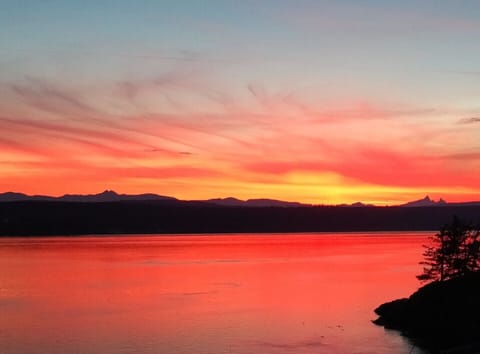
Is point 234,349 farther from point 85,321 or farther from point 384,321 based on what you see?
point 85,321

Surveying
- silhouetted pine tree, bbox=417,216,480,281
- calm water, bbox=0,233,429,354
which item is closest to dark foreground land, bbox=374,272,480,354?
calm water, bbox=0,233,429,354

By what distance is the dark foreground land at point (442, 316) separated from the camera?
5316cm

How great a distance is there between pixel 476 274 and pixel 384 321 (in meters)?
10.5

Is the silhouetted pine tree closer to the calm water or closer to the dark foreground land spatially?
the dark foreground land

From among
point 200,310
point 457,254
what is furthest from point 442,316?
point 200,310

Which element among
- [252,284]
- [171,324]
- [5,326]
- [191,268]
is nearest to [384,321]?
[171,324]

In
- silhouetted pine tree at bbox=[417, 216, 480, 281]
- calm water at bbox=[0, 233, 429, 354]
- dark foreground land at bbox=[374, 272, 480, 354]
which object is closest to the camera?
dark foreground land at bbox=[374, 272, 480, 354]

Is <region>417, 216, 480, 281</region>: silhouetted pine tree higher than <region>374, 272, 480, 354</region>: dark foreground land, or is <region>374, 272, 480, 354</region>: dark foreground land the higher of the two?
<region>417, 216, 480, 281</region>: silhouetted pine tree

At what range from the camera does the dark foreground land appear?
53156 millimetres

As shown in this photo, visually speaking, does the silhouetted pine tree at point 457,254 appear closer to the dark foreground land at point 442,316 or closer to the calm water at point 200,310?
the dark foreground land at point 442,316

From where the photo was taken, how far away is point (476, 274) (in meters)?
60.7

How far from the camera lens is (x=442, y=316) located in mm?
57500

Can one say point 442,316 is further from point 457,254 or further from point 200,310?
point 200,310

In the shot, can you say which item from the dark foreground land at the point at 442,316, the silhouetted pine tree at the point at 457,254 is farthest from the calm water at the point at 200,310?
the silhouetted pine tree at the point at 457,254
